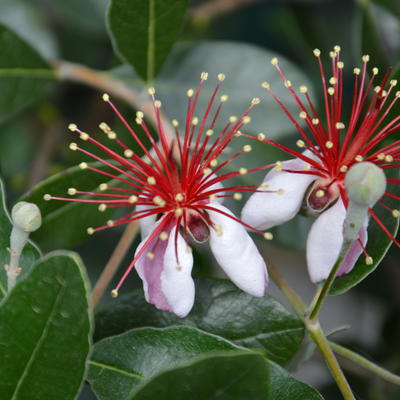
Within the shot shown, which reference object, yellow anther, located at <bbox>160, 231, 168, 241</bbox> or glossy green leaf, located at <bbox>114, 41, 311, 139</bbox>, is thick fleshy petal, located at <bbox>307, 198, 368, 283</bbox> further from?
glossy green leaf, located at <bbox>114, 41, 311, 139</bbox>

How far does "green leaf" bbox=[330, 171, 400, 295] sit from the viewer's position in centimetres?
101

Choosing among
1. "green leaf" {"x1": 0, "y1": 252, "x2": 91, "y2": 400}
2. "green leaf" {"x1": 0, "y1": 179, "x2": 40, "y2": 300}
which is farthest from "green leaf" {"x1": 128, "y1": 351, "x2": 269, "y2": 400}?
"green leaf" {"x1": 0, "y1": 179, "x2": 40, "y2": 300}

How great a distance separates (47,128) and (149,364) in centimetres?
112

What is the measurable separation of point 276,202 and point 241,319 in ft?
0.59

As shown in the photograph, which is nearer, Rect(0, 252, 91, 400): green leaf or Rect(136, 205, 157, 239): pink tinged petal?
Rect(0, 252, 91, 400): green leaf

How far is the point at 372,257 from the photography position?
3.36 ft

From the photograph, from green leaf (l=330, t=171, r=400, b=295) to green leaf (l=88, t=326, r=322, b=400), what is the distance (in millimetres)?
173

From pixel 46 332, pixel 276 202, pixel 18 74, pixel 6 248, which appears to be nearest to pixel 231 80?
pixel 18 74

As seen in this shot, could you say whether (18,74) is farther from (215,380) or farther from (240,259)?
(215,380)

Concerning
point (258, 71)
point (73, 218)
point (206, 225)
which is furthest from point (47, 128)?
point (206, 225)

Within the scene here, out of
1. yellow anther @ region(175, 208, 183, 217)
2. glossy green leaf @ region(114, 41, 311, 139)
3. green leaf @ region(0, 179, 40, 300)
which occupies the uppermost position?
glossy green leaf @ region(114, 41, 311, 139)

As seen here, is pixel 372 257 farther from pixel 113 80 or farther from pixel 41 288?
pixel 113 80

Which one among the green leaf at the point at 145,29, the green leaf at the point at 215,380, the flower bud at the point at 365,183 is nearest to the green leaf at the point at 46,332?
the green leaf at the point at 215,380

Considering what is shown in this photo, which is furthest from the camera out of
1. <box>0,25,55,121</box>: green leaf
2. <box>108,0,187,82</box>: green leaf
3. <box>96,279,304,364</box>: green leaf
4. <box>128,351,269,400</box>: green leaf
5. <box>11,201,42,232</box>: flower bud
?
<box>0,25,55,121</box>: green leaf
